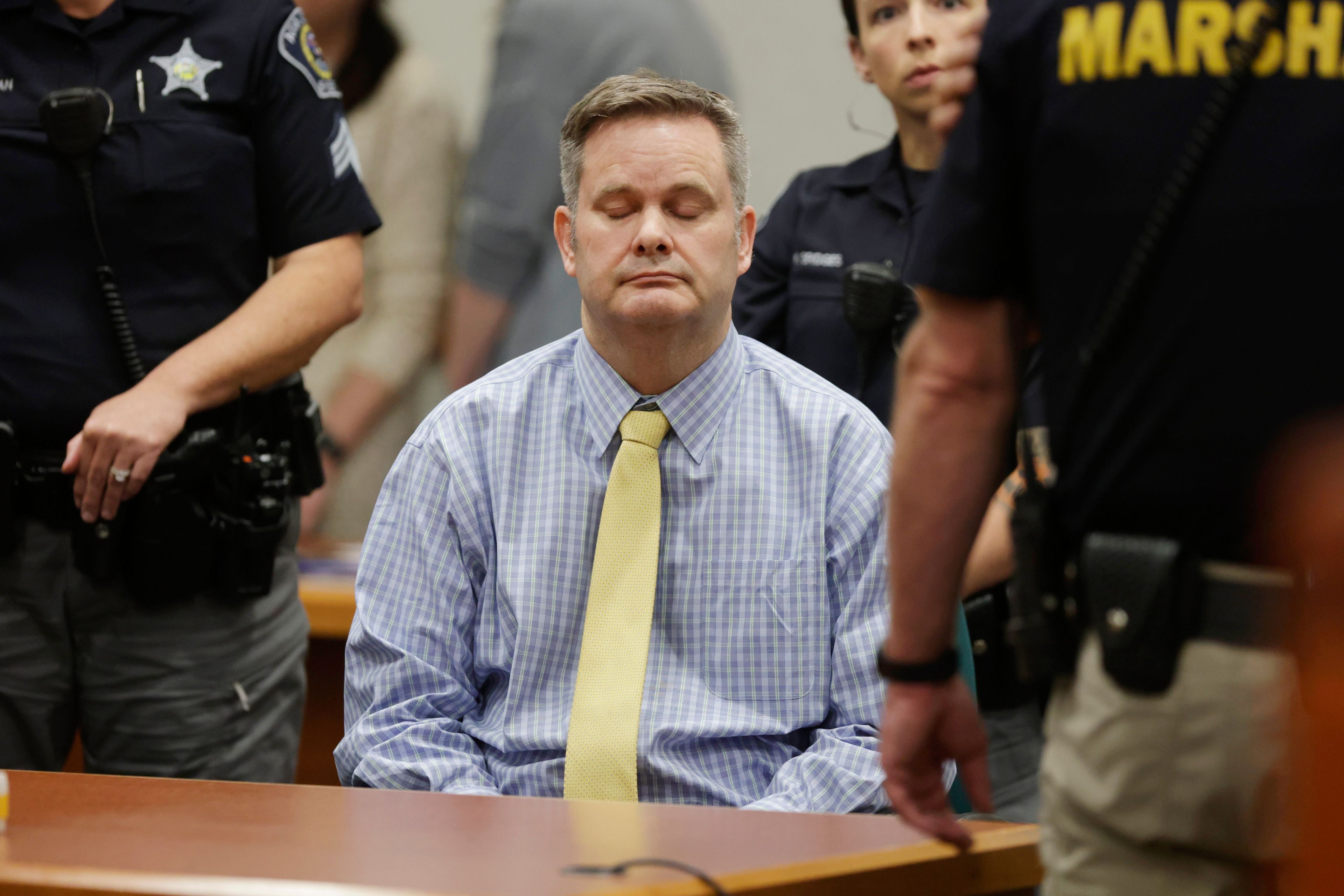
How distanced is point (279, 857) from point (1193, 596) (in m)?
0.69

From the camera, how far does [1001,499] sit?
2.10 m

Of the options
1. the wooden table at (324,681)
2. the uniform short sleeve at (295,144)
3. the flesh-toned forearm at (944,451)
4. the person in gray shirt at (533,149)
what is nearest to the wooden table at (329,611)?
the wooden table at (324,681)

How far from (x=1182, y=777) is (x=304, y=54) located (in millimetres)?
1660

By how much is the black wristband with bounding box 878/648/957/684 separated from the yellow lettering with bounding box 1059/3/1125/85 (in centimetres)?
45

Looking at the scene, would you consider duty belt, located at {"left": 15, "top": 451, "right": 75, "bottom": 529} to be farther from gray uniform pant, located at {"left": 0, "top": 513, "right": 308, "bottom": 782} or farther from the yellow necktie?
the yellow necktie

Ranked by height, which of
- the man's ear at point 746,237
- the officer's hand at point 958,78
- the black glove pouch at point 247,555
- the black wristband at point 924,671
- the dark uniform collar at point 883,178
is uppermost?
the officer's hand at point 958,78

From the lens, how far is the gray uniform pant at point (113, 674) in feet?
6.37

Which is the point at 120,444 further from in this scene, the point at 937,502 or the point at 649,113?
the point at 937,502

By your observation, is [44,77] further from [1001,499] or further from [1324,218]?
[1324,218]

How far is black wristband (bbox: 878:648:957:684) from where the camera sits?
1.13 meters

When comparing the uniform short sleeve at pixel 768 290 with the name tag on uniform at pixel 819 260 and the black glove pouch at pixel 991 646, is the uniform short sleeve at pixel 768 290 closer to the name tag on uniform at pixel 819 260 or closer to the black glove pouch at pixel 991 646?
the name tag on uniform at pixel 819 260

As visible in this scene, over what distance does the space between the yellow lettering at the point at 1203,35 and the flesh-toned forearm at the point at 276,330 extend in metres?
1.36

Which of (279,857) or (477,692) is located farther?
(477,692)

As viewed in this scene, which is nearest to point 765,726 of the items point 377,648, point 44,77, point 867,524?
point 867,524
